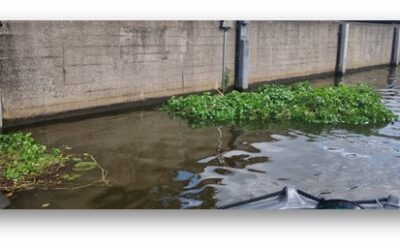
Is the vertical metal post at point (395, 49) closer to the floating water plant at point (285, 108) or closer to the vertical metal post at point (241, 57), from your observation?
the vertical metal post at point (241, 57)

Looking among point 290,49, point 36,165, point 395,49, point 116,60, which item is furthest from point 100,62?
point 395,49

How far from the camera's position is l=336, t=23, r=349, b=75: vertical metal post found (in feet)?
63.5

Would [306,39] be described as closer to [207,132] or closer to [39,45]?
→ [207,132]

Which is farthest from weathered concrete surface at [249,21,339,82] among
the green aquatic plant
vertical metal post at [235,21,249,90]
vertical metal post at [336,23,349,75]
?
the green aquatic plant

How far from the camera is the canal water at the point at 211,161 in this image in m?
5.89

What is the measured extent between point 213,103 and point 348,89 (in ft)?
12.6

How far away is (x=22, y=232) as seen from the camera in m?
4.17

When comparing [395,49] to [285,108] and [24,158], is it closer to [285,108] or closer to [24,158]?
[285,108]

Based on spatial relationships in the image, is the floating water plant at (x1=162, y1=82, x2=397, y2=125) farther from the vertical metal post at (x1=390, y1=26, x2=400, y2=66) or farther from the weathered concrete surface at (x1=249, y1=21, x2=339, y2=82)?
the vertical metal post at (x1=390, y1=26, x2=400, y2=66)

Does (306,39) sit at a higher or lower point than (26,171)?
higher

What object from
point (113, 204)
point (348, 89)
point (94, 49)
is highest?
point (94, 49)

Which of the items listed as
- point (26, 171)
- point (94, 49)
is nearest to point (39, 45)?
point (94, 49)

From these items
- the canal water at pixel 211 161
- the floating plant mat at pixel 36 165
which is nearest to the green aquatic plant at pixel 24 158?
the floating plant mat at pixel 36 165

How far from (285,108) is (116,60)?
428 cm
